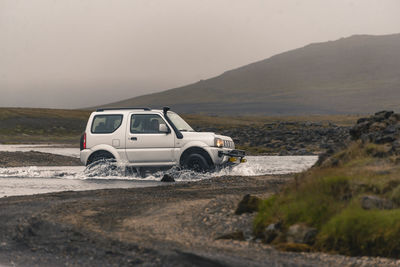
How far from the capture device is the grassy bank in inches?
332

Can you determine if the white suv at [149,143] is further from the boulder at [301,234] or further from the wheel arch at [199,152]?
the boulder at [301,234]

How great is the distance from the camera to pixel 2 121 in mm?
86062

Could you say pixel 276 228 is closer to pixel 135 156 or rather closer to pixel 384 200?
pixel 384 200

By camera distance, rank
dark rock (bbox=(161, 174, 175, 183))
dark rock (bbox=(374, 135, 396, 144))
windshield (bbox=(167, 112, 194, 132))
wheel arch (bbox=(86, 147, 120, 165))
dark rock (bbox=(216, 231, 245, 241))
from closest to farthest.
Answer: dark rock (bbox=(216, 231, 245, 241)) < dark rock (bbox=(374, 135, 396, 144)) < dark rock (bbox=(161, 174, 175, 183)) < wheel arch (bbox=(86, 147, 120, 165)) < windshield (bbox=(167, 112, 194, 132))

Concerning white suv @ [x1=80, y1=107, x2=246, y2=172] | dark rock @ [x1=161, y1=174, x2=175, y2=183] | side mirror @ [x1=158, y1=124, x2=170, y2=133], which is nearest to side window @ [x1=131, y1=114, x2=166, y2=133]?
white suv @ [x1=80, y1=107, x2=246, y2=172]

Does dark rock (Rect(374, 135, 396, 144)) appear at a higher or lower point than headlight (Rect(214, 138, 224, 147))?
higher

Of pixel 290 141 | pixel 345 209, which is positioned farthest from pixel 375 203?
pixel 290 141

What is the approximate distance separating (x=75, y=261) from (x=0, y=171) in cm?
1754

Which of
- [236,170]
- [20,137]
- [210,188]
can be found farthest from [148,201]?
[20,137]

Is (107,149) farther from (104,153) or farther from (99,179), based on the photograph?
(99,179)

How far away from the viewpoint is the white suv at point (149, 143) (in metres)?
19.1

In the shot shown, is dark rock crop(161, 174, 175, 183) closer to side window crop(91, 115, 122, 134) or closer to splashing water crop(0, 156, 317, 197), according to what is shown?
splashing water crop(0, 156, 317, 197)

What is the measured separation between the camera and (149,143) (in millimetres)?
19297

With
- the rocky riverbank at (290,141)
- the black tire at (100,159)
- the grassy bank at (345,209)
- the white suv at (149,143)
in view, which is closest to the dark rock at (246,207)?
the grassy bank at (345,209)
